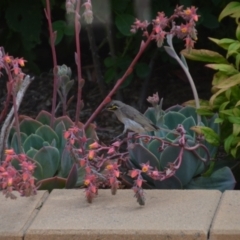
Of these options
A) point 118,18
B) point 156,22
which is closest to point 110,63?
point 118,18

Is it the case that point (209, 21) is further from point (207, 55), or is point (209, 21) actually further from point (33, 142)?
point (33, 142)

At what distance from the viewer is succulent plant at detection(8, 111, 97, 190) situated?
3.30 meters

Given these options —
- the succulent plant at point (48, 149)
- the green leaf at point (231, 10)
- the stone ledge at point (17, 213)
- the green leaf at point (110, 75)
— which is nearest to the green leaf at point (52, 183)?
the succulent plant at point (48, 149)

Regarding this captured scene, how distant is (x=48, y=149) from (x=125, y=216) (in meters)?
0.76

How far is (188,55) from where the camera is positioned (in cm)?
388

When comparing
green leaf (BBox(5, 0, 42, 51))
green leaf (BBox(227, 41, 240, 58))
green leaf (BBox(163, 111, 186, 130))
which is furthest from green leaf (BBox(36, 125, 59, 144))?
green leaf (BBox(5, 0, 42, 51))

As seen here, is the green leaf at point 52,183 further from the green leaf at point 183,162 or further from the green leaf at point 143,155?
the green leaf at point 183,162

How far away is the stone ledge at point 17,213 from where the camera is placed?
264cm

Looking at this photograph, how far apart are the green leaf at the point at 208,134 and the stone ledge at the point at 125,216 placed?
1.78ft

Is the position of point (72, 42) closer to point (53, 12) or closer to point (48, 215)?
point (53, 12)

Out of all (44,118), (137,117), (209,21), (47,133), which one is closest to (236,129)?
(137,117)

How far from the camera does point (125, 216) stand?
8.91 ft

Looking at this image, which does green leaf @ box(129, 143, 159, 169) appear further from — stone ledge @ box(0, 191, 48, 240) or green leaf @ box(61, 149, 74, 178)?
stone ledge @ box(0, 191, 48, 240)

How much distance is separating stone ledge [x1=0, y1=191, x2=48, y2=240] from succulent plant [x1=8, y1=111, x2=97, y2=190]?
0.82 feet
